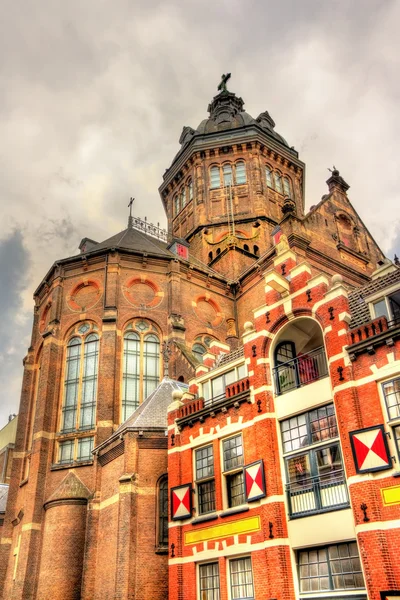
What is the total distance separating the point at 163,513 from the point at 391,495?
35.4 feet

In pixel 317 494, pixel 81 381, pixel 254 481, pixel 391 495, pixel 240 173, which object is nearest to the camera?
pixel 391 495

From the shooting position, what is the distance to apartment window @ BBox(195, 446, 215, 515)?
18859 millimetres

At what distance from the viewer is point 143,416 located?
24.3 metres

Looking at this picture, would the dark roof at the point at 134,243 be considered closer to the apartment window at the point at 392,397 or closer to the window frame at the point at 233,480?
the window frame at the point at 233,480

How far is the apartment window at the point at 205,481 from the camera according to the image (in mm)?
18859

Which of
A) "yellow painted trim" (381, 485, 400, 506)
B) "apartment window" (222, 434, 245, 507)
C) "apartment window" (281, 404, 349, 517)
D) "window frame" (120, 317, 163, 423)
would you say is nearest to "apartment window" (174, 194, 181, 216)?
"window frame" (120, 317, 163, 423)

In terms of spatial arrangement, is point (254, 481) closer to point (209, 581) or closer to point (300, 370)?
point (209, 581)

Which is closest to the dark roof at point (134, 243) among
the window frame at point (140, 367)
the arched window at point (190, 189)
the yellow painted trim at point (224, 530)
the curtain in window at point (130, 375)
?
the window frame at point (140, 367)

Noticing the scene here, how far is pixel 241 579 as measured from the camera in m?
16.9

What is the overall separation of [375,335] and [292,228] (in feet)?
63.5

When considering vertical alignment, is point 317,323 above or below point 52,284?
below

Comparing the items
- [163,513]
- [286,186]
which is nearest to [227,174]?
[286,186]

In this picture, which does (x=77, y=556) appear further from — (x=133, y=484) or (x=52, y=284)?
(x=52, y=284)

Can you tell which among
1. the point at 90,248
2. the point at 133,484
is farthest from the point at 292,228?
the point at 133,484
